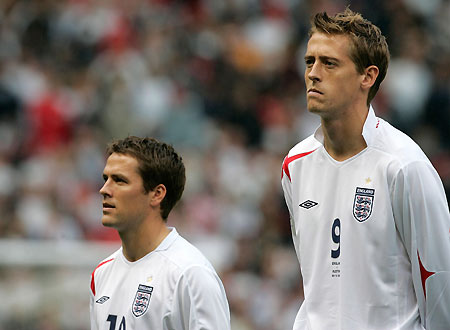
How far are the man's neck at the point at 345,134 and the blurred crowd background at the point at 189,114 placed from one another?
507cm

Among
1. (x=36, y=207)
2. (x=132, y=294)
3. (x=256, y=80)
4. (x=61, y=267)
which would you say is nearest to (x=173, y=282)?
(x=132, y=294)

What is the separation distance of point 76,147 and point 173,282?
6.87 metres

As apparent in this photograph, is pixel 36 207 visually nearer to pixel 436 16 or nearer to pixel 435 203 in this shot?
pixel 436 16

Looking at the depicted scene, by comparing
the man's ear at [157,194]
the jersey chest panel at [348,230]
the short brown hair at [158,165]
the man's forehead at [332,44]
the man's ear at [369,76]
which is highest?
the man's forehead at [332,44]

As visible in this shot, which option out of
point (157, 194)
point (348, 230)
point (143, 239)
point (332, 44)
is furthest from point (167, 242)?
point (332, 44)

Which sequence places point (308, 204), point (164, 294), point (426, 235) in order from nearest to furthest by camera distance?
point (426, 235) < point (308, 204) < point (164, 294)

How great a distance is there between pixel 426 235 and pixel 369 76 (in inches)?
29.9

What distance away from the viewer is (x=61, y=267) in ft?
30.5

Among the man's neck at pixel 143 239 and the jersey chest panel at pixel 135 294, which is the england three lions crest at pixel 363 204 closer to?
the jersey chest panel at pixel 135 294

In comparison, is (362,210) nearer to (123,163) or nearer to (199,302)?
(199,302)

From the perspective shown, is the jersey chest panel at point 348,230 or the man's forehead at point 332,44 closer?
the jersey chest panel at point 348,230

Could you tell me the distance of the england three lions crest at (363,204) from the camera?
4.30 metres

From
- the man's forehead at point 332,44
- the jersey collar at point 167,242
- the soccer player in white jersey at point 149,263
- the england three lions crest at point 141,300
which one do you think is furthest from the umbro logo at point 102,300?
the man's forehead at point 332,44

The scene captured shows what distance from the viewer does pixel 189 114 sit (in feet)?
39.5
